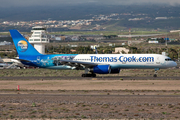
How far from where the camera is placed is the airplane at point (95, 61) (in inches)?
2058

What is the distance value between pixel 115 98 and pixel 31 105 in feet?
25.2

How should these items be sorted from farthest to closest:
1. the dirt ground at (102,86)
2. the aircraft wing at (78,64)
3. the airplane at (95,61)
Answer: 1. the aircraft wing at (78,64)
2. the airplane at (95,61)
3. the dirt ground at (102,86)

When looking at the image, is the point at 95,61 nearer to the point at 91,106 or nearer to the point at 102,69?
the point at 102,69

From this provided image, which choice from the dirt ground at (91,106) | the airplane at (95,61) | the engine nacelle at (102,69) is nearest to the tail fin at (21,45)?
the airplane at (95,61)

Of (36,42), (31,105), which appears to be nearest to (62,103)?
(31,105)

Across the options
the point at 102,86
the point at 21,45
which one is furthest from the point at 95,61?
the point at 102,86

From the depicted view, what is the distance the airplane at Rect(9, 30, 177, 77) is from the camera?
52.3 metres

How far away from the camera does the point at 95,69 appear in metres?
52.2

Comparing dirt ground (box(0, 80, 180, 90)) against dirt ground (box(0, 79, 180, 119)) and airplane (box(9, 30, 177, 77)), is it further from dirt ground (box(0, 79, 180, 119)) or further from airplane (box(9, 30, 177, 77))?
airplane (box(9, 30, 177, 77))

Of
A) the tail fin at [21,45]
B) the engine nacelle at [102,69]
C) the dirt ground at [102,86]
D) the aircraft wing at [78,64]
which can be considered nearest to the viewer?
the dirt ground at [102,86]

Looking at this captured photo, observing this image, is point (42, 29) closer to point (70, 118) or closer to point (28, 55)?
point (28, 55)

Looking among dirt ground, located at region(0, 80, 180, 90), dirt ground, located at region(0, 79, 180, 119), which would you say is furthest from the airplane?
dirt ground, located at region(0, 79, 180, 119)

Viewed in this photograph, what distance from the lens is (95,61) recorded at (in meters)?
54.2

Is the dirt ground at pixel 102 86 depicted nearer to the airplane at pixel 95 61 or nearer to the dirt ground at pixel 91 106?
the dirt ground at pixel 91 106
